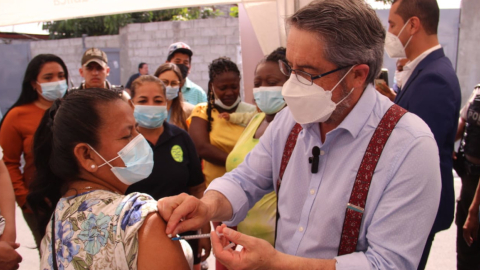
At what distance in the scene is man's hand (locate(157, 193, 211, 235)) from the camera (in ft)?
4.58

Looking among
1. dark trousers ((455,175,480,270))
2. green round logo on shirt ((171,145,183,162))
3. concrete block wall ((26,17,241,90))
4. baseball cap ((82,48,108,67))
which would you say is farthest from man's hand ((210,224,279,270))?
concrete block wall ((26,17,241,90))

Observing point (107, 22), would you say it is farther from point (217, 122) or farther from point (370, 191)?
point (370, 191)

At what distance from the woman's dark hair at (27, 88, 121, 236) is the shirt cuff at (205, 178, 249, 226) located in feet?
1.77

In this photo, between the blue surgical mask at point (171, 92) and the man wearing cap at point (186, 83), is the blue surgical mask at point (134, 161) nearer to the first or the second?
the blue surgical mask at point (171, 92)

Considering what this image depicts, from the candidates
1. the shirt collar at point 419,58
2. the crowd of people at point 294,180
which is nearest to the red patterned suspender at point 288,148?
the crowd of people at point 294,180

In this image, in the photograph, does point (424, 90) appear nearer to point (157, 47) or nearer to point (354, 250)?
point (354, 250)

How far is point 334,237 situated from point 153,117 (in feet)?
5.74

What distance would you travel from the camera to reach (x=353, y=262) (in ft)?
4.10

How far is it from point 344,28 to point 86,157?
113 cm

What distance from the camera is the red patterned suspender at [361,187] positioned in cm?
130

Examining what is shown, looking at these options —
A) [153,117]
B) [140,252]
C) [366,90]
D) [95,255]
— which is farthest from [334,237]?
[153,117]

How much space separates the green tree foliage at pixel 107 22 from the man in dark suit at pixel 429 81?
35.5ft

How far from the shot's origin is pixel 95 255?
1.33 meters

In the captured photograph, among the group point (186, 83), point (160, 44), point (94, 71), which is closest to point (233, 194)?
point (94, 71)
